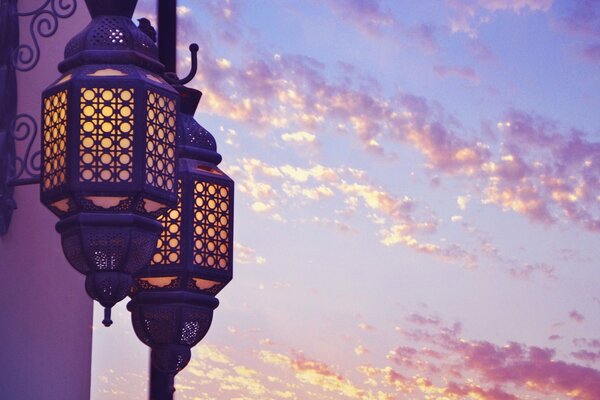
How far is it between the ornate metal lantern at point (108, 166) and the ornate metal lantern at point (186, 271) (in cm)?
39

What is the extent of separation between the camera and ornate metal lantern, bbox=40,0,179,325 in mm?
3111

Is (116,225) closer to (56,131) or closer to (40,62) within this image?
(56,131)

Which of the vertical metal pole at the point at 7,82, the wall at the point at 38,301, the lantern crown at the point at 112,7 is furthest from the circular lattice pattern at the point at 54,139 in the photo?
the wall at the point at 38,301

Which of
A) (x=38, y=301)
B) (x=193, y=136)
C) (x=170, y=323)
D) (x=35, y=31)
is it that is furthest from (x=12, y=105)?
(x=170, y=323)

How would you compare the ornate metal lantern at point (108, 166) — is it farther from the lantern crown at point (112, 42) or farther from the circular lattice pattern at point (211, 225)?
the circular lattice pattern at point (211, 225)

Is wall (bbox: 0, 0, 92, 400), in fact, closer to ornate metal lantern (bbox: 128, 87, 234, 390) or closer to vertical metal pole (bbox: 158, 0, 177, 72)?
vertical metal pole (bbox: 158, 0, 177, 72)

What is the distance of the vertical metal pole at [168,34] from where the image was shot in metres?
3.97

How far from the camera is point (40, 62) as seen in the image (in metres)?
4.84

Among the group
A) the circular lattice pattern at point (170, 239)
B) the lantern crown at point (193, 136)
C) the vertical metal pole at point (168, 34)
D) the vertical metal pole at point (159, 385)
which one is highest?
the vertical metal pole at point (168, 34)

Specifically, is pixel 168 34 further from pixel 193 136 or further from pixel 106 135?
pixel 106 135

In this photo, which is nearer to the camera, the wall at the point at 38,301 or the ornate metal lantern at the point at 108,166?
the ornate metal lantern at the point at 108,166

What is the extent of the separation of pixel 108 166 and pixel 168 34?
986mm

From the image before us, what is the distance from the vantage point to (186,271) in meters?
3.62

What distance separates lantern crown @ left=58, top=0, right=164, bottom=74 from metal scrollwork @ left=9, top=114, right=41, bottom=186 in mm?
841
